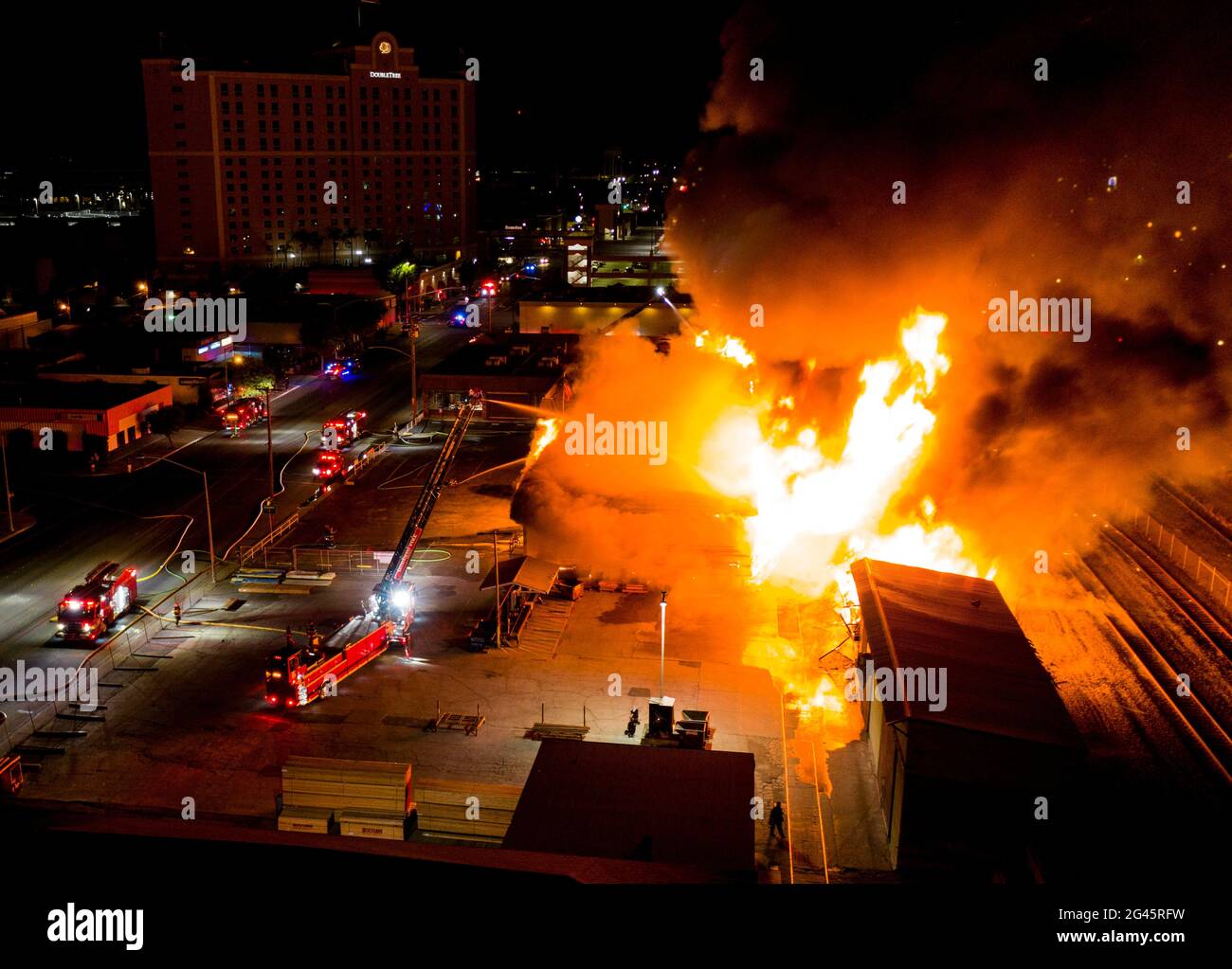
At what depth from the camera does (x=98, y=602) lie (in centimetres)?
2077

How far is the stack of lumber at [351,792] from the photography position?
14.3 m

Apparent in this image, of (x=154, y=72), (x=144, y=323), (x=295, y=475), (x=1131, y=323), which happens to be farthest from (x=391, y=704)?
(x=154, y=72)

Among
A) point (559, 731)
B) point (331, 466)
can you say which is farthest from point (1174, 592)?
point (331, 466)

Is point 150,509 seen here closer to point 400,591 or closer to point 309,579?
point 309,579

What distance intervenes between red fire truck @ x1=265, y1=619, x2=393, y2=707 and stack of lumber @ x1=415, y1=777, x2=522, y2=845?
4.31m

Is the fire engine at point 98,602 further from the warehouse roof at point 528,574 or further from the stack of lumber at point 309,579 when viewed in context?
the warehouse roof at point 528,574

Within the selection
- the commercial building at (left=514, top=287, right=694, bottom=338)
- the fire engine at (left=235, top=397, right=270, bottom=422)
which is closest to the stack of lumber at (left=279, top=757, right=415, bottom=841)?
the fire engine at (left=235, top=397, right=270, bottom=422)

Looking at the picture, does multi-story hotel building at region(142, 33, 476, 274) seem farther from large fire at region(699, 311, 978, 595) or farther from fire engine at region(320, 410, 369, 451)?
large fire at region(699, 311, 978, 595)

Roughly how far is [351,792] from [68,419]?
25.3 meters

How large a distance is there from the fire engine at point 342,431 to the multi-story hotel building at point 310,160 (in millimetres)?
46634

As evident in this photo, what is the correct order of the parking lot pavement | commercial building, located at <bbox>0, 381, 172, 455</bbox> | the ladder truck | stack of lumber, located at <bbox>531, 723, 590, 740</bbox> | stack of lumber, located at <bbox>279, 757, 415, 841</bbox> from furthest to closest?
1. commercial building, located at <bbox>0, 381, 172, 455</bbox>
2. the ladder truck
3. stack of lumber, located at <bbox>531, 723, 590, 740</bbox>
4. the parking lot pavement
5. stack of lumber, located at <bbox>279, 757, 415, 841</bbox>

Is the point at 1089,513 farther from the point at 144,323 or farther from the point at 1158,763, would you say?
the point at 144,323

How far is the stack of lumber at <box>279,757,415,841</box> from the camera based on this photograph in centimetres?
1428

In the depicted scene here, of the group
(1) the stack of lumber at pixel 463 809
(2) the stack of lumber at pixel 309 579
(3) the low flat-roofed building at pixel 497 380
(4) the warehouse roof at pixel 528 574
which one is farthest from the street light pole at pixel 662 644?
(3) the low flat-roofed building at pixel 497 380
